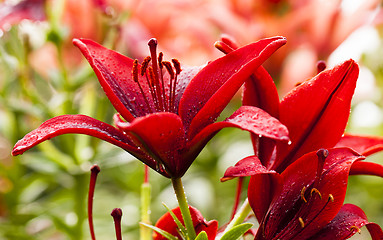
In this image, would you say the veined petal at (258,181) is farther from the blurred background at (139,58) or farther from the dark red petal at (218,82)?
the blurred background at (139,58)

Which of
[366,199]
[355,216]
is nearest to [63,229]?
[355,216]

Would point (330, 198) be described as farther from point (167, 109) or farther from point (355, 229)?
point (167, 109)

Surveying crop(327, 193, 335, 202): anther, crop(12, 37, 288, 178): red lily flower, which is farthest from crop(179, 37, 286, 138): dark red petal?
crop(327, 193, 335, 202): anther

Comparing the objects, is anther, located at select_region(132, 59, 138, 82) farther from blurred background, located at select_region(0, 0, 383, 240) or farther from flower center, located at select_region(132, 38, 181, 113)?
blurred background, located at select_region(0, 0, 383, 240)

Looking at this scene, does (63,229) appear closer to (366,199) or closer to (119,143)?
(119,143)

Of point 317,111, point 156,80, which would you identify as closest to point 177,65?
point 156,80

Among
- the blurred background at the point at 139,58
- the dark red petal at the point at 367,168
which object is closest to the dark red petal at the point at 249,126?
the dark red petal at the point at 367,168
